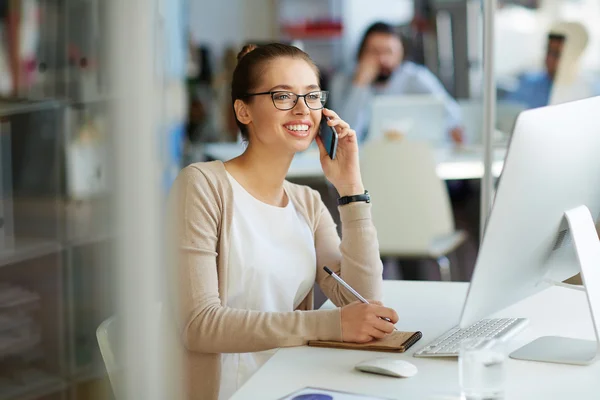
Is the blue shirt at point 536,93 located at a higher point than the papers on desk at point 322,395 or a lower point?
higher

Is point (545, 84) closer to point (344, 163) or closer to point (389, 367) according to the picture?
point (344, 163)

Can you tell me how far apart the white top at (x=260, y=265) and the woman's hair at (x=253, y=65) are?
16cm

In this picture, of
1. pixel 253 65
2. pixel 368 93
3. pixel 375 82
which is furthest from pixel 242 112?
pixel 375 82

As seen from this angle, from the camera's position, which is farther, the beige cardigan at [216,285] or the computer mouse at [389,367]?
the beige cardigan at [216,285]

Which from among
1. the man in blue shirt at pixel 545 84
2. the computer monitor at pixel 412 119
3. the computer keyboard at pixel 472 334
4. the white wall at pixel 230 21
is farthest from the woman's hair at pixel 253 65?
the white wall at pixel 230 21

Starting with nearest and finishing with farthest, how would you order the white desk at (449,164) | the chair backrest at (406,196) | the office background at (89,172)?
the office background at (89,172) → the chair backrest at (406,196) → the white desk at (449,164)

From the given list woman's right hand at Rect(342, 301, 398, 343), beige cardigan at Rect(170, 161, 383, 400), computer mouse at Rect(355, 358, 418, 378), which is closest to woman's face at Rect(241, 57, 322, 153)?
beige cardigan at Rect(170, 161, 383, 400)

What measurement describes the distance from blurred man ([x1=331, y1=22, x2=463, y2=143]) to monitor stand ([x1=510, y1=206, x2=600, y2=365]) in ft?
10.1

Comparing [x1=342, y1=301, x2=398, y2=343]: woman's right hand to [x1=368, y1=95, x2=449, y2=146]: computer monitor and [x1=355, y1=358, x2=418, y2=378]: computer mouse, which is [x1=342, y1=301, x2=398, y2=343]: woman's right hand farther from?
[x1=368, y1=95, x2=449, y2=146]: computer monitor

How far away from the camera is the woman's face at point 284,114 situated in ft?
5.30

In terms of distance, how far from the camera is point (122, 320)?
0.73 metres

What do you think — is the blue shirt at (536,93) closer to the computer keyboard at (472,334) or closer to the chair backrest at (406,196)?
the chair backrest at (406,196)

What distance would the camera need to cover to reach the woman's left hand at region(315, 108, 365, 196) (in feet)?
5.52

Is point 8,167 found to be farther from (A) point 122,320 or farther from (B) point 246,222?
(A) point 122,320
